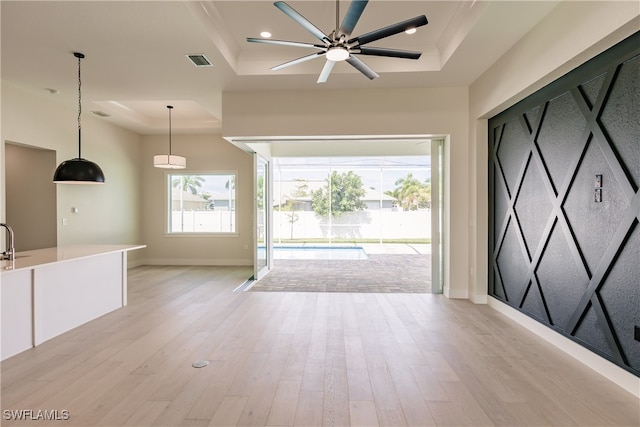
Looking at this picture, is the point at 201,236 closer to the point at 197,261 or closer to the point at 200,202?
the point at 197,261

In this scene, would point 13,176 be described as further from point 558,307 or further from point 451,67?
point 558,307

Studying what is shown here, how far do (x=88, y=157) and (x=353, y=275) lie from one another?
5.49m

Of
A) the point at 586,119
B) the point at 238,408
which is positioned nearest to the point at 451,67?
the point at 586,119

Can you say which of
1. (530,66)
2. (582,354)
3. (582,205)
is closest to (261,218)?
(530,66)

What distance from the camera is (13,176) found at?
17.7ft

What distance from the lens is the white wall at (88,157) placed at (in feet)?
15.6

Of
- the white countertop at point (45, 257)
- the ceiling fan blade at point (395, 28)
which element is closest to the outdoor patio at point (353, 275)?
the white countertop at point (45, 257)

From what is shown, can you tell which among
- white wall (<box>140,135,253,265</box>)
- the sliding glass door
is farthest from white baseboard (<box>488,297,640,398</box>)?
white wall (<box>140,135,253,265</box>)

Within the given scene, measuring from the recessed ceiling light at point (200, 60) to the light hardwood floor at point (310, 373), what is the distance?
3.06 meters

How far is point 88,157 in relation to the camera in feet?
19.6

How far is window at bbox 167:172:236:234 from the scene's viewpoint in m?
7.73

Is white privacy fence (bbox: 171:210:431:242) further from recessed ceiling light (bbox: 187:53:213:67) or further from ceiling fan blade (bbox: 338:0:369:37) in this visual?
ceiling fan blade (bbox: 338:0:369:37)

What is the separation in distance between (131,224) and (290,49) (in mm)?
5605

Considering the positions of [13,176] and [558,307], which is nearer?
[558,307]
